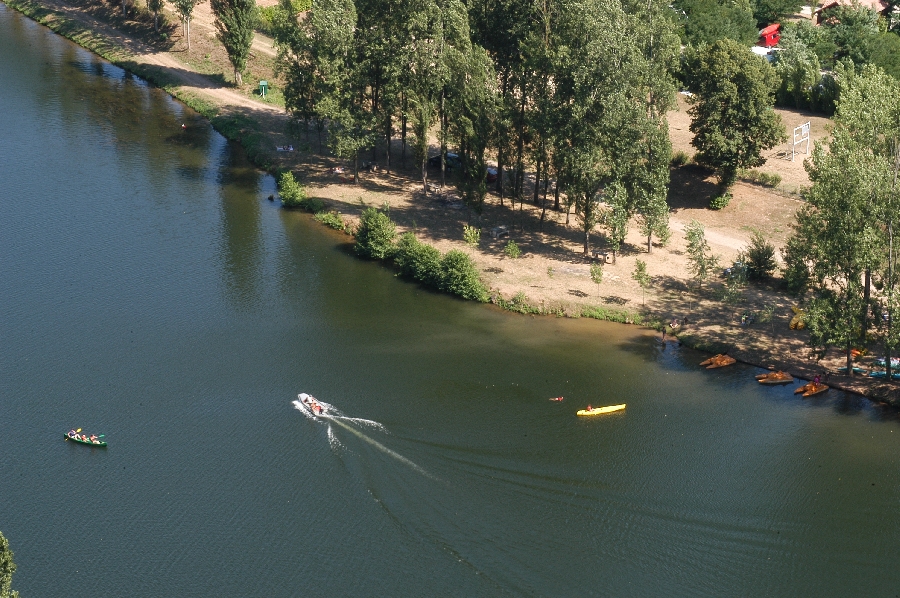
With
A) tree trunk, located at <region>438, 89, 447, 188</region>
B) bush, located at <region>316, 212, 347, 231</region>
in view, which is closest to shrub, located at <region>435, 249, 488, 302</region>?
bush, located at <region>316, 212, 347, 231</region>

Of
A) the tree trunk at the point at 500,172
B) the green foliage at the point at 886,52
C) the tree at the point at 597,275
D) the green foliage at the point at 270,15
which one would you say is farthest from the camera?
the green foliage at the point at 270,15

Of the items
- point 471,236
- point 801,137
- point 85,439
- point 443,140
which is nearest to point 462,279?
point 471,236

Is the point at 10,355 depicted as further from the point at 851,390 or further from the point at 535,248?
the point at 851,390

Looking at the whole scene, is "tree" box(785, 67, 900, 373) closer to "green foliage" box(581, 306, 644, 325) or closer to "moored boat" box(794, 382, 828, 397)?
"moored boat" box(794, 382, 828, 397)

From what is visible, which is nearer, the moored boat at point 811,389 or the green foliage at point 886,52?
the moored boat at point 811,389

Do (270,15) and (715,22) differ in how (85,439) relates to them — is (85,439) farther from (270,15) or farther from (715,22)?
(715,22)

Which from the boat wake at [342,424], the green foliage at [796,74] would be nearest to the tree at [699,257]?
the boat wake at [342,424]

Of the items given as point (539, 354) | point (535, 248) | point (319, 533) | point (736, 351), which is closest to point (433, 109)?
point (535, 248)

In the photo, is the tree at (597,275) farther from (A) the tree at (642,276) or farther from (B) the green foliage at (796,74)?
(B) the green foliage at (796,74)
